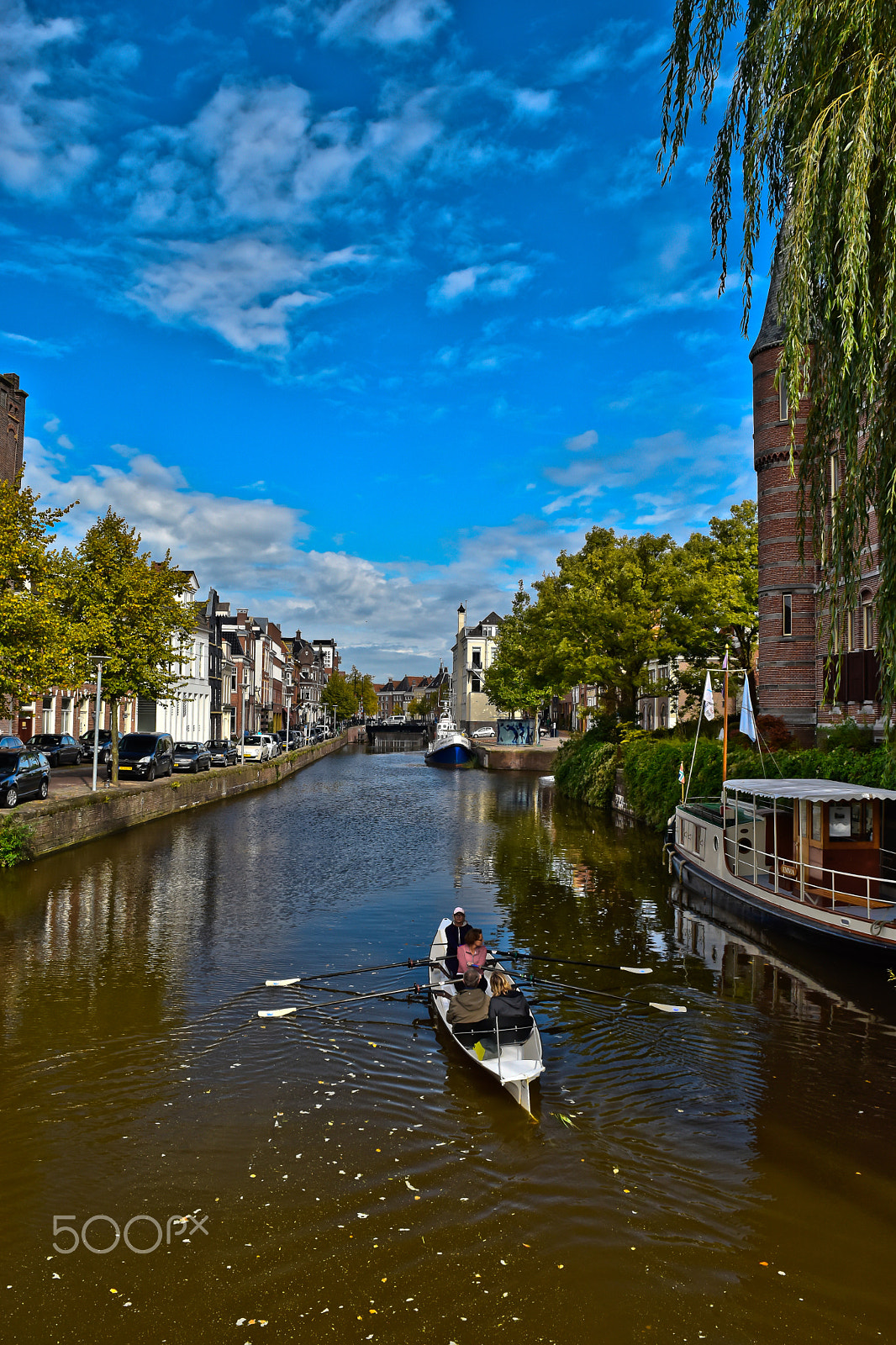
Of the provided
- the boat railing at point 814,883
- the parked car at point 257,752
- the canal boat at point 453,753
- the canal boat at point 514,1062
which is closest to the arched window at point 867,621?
the boat railing at point 814,883

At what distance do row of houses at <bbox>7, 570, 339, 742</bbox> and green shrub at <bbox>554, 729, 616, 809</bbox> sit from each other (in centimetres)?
2026

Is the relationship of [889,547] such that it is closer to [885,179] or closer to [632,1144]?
[885,179]

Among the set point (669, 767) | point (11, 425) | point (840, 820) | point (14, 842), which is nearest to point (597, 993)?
point (840, 820)

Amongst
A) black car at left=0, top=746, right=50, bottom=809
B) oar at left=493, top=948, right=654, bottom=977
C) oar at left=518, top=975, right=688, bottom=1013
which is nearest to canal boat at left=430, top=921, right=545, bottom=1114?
oar at left=493, top=948, right=654, bottom=977

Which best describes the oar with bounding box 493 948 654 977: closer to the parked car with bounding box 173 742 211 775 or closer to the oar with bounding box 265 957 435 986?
the oar with bounding box 265 957 435 986

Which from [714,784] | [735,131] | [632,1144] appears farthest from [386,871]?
[735,131]

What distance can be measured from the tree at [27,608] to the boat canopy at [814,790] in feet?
57.1

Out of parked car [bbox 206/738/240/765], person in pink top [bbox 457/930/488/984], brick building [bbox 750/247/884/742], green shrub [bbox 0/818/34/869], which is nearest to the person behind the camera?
person in pink top [bbox 457/930/488/984]

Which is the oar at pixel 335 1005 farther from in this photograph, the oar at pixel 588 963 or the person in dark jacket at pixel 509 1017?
the person in dark jacket at pixel 509 1017

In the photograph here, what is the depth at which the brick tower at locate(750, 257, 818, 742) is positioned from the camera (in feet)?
94.9

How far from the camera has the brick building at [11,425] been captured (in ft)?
145

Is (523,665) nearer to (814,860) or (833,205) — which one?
(814,860)

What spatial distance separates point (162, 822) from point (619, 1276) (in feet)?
93.2

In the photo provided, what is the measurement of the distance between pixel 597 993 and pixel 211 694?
6667cm
